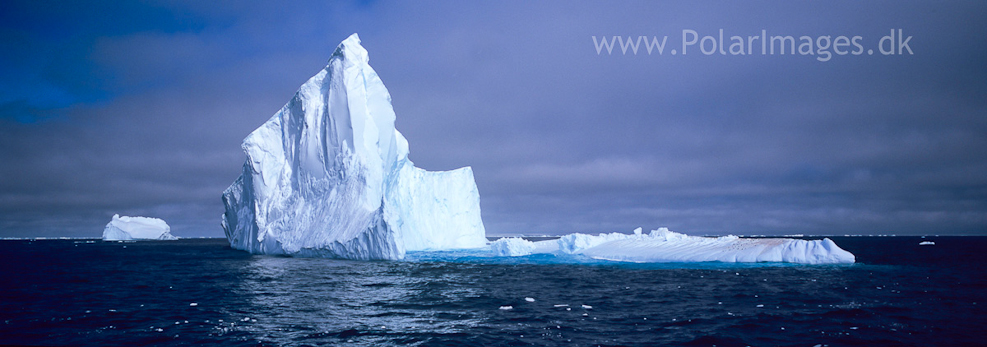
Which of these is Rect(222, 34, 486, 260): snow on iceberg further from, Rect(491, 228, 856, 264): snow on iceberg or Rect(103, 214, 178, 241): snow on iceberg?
Rect(103, 214, 178, 241): snow on iceberg

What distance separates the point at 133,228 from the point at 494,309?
77929 millimetres

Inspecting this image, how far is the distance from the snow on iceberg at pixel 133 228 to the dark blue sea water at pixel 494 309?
60835 mm

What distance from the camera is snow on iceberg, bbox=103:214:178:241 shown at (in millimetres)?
70438

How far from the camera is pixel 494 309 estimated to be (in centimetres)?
1145

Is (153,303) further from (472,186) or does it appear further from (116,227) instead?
(116,227)

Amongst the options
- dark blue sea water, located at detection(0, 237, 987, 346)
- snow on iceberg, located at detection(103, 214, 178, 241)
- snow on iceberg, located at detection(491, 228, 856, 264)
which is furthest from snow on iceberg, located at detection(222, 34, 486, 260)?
snow on iceberg, located at detection(103, 214, 178, 241)

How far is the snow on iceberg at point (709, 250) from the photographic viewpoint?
79.2ft

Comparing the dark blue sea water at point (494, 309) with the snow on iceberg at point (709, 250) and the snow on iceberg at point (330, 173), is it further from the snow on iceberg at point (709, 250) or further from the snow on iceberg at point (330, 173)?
the snow on iceberg at point (330, 173)

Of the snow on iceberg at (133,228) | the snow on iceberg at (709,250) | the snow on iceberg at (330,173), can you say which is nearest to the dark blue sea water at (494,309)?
the snow on iceberg at (709,250)

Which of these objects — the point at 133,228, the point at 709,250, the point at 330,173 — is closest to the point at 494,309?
the point at 709,250

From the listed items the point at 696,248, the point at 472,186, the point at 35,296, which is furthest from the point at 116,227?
the point at 696,248

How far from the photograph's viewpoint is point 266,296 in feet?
43.7

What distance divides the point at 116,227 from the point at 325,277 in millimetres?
70624

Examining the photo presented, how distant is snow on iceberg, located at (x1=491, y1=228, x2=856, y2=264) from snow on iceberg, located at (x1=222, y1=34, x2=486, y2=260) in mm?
9920
